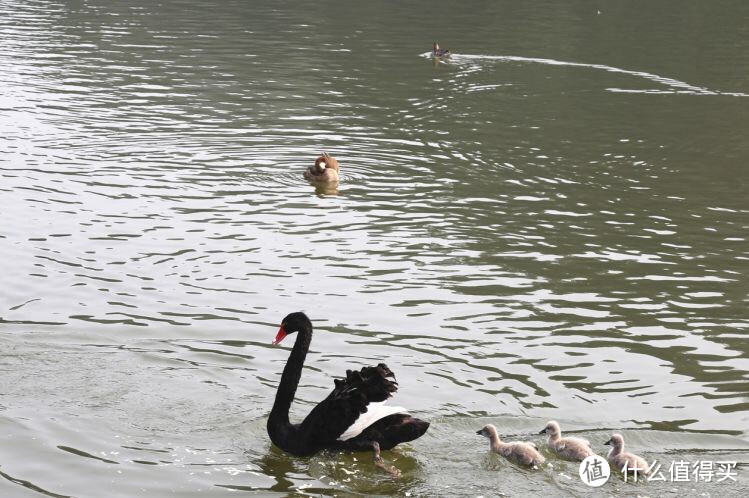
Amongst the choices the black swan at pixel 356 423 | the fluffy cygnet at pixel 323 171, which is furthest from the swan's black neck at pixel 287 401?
the fluffy cygnet at pixel 323 171

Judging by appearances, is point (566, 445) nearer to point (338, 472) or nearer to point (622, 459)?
point (622, 459)

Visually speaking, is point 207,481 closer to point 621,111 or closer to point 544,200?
point 544,200

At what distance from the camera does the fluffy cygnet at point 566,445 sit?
34.8ft

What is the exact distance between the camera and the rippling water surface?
1125 centimetres

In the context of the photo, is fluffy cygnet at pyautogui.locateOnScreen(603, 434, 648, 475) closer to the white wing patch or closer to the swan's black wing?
the white wing patch

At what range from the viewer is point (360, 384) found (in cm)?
1070

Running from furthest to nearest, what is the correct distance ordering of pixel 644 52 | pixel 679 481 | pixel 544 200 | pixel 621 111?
pixel 644 52, pixel 621 111, pixel 544 200, pixel 679 481

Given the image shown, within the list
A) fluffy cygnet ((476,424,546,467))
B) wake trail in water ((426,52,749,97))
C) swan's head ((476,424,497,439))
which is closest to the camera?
fluffy cygnet ((476,424,546,467))

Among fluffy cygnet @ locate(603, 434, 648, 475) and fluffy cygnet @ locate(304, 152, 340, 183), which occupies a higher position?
fluffy cygnet @ locate(304, 152, 340, 183)

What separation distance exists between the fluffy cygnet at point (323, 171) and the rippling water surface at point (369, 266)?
30cm

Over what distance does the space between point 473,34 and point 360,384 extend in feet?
122

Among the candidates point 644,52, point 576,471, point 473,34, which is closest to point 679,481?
point 576,471

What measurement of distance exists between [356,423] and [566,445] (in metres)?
1.90

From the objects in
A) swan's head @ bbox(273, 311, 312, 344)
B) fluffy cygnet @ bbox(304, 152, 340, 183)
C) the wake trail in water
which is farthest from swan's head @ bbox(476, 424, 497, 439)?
the wake trail in water
